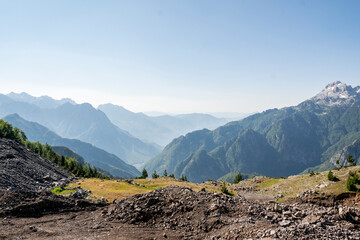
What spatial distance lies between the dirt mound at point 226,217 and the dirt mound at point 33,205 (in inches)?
254

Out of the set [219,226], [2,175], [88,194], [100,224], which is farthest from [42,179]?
[219,226]

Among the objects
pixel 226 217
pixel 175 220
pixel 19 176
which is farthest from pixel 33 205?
pixel 19 176

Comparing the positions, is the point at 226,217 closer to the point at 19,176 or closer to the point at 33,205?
the point at 33,205

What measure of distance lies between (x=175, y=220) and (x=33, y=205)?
1883 centimetres

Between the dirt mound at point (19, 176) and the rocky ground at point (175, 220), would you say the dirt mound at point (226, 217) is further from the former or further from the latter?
the dirt mound at point (19, 176)

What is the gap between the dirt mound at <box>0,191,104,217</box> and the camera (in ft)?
93.8

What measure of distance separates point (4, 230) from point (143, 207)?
559 inches

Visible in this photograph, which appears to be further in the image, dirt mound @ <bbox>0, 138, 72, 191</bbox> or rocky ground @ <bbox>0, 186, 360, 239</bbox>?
dirt mound @ <bbox>0, 138, 72, 191</bbox>

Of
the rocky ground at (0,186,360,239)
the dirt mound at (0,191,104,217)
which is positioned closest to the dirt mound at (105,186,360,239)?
the rocky ground at (0,186,360,239)

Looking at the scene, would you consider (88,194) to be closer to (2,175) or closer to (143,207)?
(2,175)

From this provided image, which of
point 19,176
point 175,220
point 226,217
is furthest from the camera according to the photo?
point 19,176

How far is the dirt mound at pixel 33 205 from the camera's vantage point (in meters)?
28.6

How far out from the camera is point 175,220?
84.2 ft

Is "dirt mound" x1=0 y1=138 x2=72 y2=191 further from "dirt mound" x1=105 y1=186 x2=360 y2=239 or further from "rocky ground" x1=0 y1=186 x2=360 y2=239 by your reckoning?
"dirt mound" x1=105 y1=186 x2=360 y2=239
